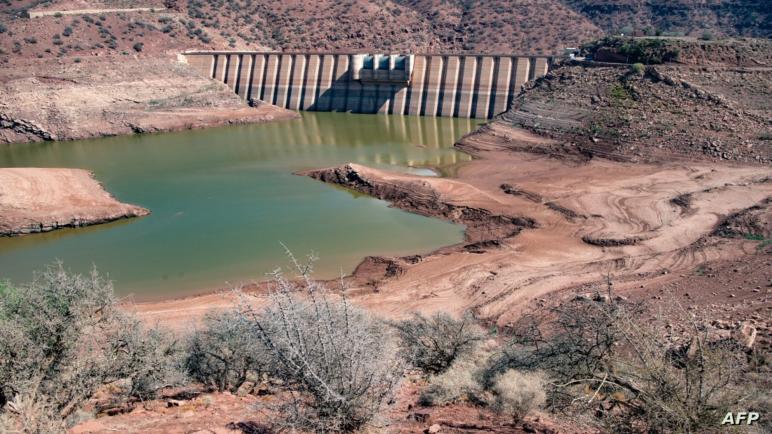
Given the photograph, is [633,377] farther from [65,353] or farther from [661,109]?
[661,109]

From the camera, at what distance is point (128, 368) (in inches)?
425

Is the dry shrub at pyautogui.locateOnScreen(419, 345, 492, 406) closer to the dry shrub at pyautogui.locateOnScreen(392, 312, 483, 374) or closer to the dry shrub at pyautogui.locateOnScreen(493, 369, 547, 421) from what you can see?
the dry shrub at pyautogui.locateOnScreen(493, 369, 547, 421)

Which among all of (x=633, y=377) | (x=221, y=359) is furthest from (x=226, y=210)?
Result: (x=633, y=377)

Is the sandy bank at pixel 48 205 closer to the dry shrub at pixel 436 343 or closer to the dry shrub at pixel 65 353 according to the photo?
the dry shrub at pixel 65 353

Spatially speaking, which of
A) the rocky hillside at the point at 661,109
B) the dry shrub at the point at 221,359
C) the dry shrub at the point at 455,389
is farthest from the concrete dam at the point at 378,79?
the dry shrub at the point at 221,359

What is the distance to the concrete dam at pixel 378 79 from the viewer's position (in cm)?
5297

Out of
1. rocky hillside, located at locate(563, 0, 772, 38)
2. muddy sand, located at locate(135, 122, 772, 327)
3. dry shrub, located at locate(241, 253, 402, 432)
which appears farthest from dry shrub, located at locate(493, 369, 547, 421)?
rocky hillside, located at locate(563, 0, 772, 38)

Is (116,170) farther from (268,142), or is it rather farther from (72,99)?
(72,99)

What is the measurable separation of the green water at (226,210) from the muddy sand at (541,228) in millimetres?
1618

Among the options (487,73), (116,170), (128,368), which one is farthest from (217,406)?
(487,73)

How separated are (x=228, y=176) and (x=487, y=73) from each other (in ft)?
89.6

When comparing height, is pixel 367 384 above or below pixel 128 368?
above

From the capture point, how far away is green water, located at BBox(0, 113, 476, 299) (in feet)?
79.2

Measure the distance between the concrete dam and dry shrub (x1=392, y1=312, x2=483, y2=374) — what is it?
1618 inches
